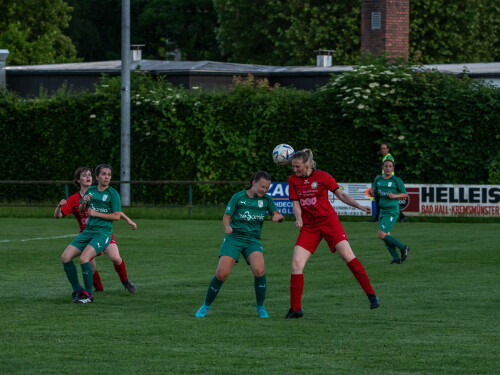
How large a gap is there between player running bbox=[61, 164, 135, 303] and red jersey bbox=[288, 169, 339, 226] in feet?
7.71

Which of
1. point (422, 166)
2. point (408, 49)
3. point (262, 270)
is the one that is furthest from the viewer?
point (408, 49)

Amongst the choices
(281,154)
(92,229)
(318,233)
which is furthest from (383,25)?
(318,233)

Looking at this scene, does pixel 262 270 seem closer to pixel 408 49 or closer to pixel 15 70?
pixel 15 70

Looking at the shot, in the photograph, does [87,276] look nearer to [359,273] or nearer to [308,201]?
[308,201]

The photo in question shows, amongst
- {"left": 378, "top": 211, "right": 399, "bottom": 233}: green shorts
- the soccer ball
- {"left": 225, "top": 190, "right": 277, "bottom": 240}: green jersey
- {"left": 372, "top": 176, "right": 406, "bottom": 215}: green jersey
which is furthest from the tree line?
{"left": 225, "top": 190, "right": 277, "bottom": 240}: green jersey

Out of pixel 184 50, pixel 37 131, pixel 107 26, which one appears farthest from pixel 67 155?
pixel 107 26

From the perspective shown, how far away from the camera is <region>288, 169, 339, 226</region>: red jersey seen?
11.4 meters

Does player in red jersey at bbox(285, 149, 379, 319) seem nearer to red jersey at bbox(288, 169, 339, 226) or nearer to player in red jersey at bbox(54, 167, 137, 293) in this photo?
red jersey at bbox(288, 169, 339, 226)

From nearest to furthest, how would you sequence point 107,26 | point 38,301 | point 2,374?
point 2,374 → point 38,301 → point 107,26

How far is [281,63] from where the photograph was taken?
178 feet

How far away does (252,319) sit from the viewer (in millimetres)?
10953

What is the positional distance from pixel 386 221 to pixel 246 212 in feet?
22.9

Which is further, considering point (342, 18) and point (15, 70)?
point (342, 18)

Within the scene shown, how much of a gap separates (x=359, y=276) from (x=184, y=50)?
5597cm
